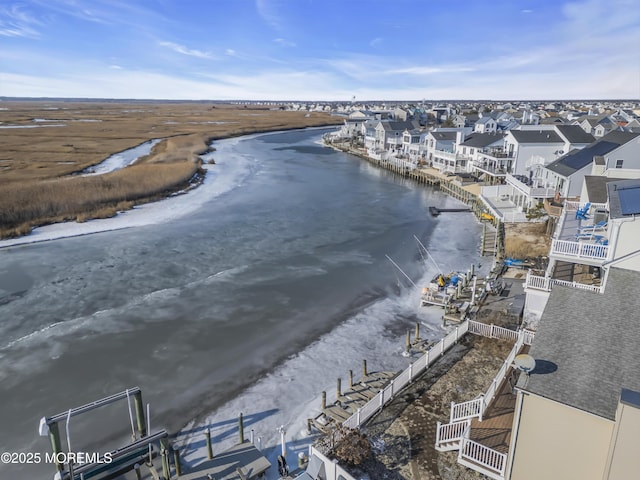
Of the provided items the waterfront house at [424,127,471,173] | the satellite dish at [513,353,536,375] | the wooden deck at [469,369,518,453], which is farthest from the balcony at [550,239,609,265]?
the waterfront house at [424,127,471,173]

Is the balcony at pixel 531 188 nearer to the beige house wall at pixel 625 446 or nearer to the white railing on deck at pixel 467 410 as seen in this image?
the white railing on deck at pixel 467 410

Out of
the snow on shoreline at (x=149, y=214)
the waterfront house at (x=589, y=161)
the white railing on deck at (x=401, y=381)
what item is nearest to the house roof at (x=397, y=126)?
A: the snow on shoreline at (x=149, y=214)

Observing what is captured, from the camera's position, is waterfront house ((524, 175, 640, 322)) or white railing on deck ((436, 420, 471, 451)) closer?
white railing on deck ((436, 420, 471, 451))

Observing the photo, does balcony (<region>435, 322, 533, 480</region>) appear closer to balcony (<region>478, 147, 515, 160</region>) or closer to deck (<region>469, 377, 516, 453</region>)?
deck (<region>469, 377, 516, 453</region>)

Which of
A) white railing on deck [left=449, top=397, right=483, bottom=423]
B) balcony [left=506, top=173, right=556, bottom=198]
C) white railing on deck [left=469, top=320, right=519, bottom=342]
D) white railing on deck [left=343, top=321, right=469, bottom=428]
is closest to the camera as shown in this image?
white railing on deck [left=449, top=397, right=483, bottom=423]

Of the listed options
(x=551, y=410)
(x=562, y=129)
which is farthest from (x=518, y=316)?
(x=562, y=129)

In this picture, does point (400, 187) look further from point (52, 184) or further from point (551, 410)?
point (551, 410)

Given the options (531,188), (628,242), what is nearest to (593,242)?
(628,242)
